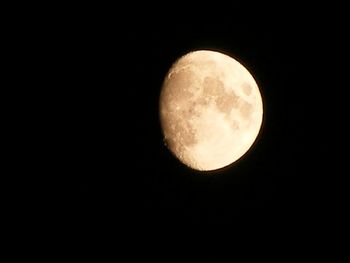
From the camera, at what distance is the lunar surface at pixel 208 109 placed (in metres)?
4.44

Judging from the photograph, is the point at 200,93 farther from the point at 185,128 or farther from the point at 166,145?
the point at 166,145

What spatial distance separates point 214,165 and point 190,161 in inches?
8.6

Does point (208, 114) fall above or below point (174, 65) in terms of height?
below

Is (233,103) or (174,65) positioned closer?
(233,103)

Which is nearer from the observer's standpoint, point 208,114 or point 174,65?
point 208,114

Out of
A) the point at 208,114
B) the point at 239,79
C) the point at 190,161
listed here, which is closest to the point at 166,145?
the point at 190,161

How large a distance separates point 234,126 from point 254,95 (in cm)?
34

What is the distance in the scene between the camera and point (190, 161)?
4.73 metres

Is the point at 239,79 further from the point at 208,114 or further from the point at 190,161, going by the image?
the point at 190,161

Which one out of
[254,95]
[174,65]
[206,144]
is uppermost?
[174,65]

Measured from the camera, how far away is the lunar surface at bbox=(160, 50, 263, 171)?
4.44 metres

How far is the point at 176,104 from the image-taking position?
14.9ft

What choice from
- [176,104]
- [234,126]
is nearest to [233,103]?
[234,126]

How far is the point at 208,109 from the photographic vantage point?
4406 mm
